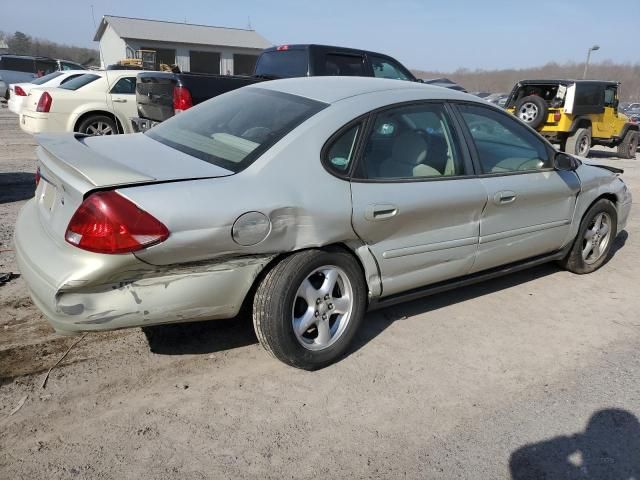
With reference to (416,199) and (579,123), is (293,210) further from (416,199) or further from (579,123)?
(579,123)

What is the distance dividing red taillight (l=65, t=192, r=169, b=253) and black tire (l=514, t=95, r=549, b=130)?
1207 centimetres

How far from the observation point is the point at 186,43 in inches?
1635

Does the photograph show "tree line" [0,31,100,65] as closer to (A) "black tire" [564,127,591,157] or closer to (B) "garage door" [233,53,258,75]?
(B) "garage door" [233,53,258,75]

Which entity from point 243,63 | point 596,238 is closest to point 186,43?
point 243,63

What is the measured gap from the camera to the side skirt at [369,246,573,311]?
A: 3.58 meters

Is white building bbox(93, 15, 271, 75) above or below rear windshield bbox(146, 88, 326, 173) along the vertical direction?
above

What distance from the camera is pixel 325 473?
8.24 ft

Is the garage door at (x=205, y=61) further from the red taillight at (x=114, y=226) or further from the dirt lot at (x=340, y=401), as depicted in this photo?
the red taillight at (x=114, y=226)

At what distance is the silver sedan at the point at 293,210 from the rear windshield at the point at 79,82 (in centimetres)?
725

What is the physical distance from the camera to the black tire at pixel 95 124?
10016 mm

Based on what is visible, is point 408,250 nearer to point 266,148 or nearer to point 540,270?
point 266,148

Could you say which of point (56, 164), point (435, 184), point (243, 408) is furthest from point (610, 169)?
point (56, 164)

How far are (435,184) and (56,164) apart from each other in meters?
2.20

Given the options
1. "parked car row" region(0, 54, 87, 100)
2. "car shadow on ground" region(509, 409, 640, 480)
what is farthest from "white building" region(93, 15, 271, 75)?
"car shadow on ground" region(509, 409, 640, 480)
